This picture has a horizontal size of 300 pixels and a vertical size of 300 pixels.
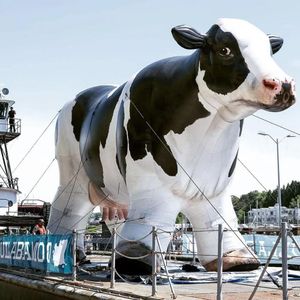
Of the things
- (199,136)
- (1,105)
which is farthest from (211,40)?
(1,105)

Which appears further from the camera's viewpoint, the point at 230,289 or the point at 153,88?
the point at 153,88

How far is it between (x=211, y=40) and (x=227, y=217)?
2840mm

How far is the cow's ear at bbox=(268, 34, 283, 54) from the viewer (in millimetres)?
9000

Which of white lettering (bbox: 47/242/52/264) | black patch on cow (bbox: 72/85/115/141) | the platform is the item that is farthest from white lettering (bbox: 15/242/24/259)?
black patch on cow (bbox: 72/85/115/141)

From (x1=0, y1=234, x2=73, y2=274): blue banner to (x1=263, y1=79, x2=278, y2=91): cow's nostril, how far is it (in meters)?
4.07

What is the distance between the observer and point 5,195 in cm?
2986

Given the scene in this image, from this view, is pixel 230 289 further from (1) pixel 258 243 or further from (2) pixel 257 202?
(2) pixel 257 202

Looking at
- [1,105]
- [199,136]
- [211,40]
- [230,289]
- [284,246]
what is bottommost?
[230,289]

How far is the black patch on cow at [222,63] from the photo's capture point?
8219 mm

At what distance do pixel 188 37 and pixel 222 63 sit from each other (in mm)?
579

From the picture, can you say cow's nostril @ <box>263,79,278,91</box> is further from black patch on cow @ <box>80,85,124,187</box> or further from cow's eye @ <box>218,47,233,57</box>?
black patch on cow @ <box>80,85,124,187</box>

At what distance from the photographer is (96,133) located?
10.6m

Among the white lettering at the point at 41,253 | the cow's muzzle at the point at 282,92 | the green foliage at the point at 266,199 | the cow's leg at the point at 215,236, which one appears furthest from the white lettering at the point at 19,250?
the green foliage at the point at 266,199

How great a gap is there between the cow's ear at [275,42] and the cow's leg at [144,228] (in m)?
2.59
